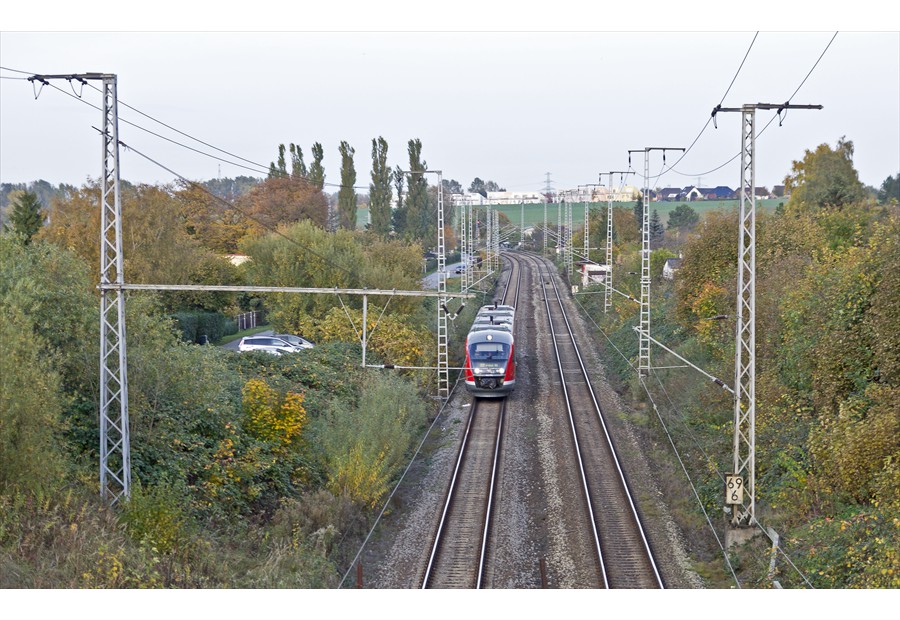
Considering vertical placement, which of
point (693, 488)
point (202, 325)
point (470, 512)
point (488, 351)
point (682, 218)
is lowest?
point (470, 512)

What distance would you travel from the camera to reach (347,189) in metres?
59.5

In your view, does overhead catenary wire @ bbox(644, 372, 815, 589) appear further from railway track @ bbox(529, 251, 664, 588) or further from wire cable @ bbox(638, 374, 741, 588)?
railway track @ bbox(529, 251, 664, 588)

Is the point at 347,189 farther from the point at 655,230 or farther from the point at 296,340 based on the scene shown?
the point at 655,230

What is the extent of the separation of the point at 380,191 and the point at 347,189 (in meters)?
2.54

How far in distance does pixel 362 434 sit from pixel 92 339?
6.55 m

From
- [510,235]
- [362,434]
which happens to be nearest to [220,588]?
[362,434]

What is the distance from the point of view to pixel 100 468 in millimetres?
13516

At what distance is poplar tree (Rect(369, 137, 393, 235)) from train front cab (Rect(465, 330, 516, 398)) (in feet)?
111

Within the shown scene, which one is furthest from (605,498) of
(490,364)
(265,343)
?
(265,343)

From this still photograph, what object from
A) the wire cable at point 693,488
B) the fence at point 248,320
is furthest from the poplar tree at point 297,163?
the wire cable at point 693,488

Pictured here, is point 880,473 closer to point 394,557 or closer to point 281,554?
point 394,557

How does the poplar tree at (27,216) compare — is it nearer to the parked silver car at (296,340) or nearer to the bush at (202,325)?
the bush at (202,325)

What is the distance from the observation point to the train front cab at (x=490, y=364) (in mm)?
27359

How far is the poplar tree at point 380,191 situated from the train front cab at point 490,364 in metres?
33.9
